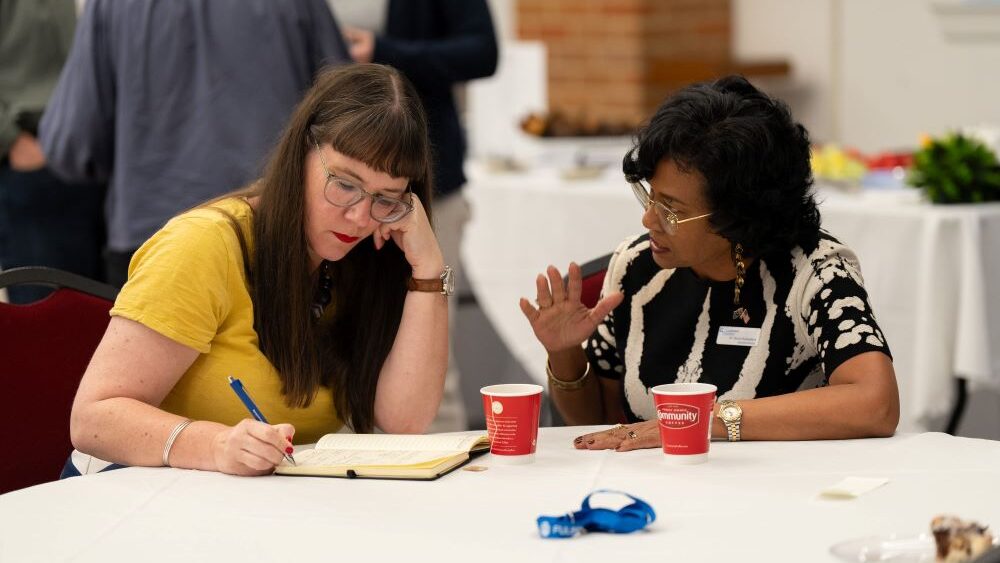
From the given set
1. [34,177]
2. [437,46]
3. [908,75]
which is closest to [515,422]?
[437,46]

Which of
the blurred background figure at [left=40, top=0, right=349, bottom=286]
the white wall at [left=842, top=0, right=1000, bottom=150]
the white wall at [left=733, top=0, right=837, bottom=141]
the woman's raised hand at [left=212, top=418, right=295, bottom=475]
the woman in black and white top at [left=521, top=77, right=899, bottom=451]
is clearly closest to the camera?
the woman's raised hand at [left=212, top=418, right=295, bottom=475]

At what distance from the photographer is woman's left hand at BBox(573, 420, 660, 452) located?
1.91 metres

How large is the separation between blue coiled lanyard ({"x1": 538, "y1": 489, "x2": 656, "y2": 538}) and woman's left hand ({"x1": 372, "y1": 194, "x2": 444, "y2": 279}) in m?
0.75

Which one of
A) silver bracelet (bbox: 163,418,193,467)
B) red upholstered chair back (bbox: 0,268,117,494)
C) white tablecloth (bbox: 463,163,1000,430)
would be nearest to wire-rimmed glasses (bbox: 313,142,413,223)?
silver bracelet (bbox: 163,418,193,467)

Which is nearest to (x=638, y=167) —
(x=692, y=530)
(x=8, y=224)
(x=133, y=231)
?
(x=692, y=530)

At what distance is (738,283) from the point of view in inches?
87.4

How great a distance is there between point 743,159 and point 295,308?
754mm

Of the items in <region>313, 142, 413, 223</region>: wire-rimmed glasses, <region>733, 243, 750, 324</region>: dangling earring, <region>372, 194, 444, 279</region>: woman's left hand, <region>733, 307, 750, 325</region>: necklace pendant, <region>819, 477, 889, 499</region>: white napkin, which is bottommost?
<region>819, 477, 889, 499</region>: white napkin

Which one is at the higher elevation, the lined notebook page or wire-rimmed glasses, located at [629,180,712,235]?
wire-rimmed glasses, located at [629,180,712,235]

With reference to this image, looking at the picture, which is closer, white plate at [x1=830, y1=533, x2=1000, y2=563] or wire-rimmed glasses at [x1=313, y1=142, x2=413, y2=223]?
white plate at [x1=830, y1=533, x2=1000, y2=563]

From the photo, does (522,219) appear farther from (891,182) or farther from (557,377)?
(557,377)

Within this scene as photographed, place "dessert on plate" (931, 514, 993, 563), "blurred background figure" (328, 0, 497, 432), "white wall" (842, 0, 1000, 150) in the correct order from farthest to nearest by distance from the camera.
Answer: "white wall" (842, 0, 1000, 150) → "blurred background figure" (328, 0, 497, 432) → "dessert on plate" (931, 514, 993, 563)

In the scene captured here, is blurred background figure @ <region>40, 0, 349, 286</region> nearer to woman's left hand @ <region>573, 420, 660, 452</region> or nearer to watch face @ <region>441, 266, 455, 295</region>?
watch face @ <region>441, 266, 455, 295</region>

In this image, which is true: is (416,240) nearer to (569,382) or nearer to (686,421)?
(569,382)
